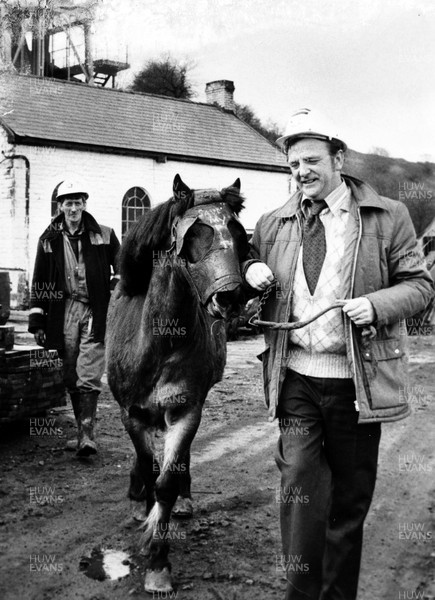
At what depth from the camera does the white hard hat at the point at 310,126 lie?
3.09 meters

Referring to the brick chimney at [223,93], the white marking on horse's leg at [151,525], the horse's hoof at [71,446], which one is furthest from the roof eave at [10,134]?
the white marking on horse's leg at [151,525]

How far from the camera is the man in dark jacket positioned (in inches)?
251

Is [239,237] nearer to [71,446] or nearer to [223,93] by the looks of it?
[71,446]

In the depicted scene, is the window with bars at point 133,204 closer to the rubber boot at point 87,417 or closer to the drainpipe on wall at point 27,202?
the drainpipe on wall at point 27,202

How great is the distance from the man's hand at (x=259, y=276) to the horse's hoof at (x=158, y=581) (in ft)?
5.59

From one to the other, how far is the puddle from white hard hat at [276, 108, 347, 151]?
252 centimetres

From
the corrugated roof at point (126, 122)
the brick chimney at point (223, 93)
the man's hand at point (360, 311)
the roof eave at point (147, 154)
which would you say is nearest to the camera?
the man's hand at point (360, 311)

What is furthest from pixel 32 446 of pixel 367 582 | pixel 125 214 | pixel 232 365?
pixel 125 214

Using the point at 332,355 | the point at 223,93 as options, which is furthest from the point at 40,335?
the point at 223,93

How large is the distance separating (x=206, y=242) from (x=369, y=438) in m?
1.15

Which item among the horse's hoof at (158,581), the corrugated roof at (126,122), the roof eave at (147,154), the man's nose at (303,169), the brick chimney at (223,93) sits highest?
the brick chimney at (223,93)

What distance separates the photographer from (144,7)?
29.6 m

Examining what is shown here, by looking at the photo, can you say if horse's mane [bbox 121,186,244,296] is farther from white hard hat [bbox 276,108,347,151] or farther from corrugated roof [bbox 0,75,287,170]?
corrugated roof [bbox 0,75,287,170]

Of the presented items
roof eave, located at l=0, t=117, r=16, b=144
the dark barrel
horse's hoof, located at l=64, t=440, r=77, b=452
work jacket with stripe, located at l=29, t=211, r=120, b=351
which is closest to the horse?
work jacket with stripe, located at l=29, t=211, r=120, b=351
